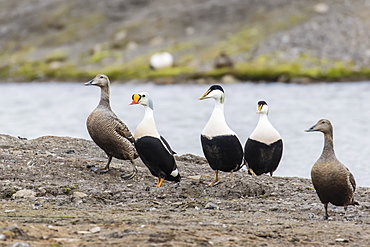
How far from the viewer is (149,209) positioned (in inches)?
472

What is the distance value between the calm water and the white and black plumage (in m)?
4.19

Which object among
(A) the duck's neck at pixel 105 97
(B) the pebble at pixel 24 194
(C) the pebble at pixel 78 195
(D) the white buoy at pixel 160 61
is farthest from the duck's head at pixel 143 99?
(D) the white buoy at pixel 160 61

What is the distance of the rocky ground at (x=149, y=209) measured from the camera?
9.30 m

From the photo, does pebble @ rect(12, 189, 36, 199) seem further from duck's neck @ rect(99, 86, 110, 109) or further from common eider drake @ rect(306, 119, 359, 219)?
common eider drake @ rect(306, 119, 359, 219)

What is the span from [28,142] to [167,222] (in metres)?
8.50

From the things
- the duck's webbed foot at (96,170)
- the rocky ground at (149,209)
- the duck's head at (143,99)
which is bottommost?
the rocky ground at (149,209)

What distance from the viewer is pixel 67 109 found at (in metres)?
49.0

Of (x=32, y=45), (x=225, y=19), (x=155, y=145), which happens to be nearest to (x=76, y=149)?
(x=155, y=145)

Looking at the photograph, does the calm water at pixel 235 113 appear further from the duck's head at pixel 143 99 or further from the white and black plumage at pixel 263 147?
the duck's head at pixel 143 99

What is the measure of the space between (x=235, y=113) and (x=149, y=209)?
102 ft

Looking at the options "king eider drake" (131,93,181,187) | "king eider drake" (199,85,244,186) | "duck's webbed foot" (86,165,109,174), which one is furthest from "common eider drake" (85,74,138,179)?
"king eider drake" (199,85,244,186)

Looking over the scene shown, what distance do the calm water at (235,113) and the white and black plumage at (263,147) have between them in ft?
13.7

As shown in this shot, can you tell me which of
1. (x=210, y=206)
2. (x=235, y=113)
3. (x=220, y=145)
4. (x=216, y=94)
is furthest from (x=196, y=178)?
(x=235, y=113)

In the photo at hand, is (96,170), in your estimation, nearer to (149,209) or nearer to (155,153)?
(155,153)
